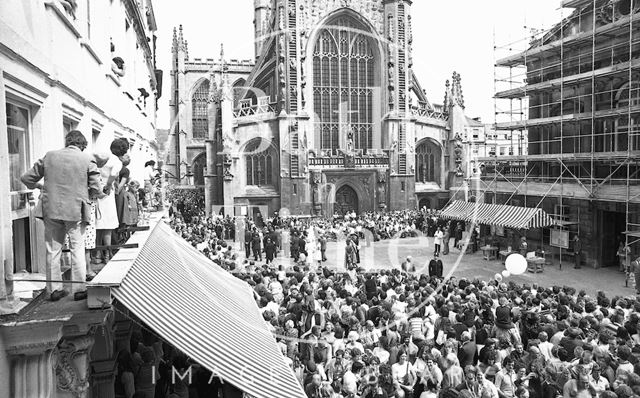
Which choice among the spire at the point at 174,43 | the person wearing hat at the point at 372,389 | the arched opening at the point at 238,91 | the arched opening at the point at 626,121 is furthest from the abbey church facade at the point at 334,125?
the person wearing hat at the point at 372,389

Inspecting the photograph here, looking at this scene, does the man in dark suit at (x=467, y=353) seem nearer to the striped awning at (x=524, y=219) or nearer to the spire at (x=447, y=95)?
the striped awning at (x=524, y=219)

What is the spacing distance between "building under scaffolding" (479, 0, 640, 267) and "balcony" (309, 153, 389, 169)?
13264mm

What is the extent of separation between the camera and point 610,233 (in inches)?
888

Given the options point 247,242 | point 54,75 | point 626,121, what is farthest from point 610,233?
point 54,75

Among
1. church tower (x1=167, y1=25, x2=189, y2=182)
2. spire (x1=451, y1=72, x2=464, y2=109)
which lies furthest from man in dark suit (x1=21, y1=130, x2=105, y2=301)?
church tower (x1=167, y1=25, x2=189, y2=182)

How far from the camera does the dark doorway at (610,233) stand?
22.4m

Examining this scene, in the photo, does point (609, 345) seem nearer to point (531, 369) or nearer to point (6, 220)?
point (531, 369)

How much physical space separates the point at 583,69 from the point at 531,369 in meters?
20.4

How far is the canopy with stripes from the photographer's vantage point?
22.6 m

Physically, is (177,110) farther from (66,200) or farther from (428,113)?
(66,200)

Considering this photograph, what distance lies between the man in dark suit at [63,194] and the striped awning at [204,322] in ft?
1.99

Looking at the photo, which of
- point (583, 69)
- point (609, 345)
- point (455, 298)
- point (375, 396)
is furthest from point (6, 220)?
point (583, 69)

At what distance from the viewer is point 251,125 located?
38.7 m

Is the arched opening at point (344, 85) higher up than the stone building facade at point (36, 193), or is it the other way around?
the arched opening at point (344, 85)
